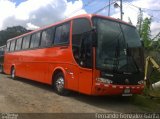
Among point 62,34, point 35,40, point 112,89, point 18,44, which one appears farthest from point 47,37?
point 18,44

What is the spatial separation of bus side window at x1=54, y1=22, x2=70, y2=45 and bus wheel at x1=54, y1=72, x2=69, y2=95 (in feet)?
4.73

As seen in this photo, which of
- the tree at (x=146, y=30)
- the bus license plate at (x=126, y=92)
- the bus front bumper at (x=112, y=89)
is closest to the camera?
the bus front bumper at (x=112, y=89)

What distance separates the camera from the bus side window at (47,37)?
555 inches

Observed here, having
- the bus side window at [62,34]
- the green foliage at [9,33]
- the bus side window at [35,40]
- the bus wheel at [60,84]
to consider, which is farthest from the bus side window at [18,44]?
the green foliage at [9,33]

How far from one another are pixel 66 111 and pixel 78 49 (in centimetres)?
293

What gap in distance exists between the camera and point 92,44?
1031cm

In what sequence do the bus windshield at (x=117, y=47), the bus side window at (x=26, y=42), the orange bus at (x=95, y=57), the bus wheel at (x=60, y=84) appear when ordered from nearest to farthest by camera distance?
the orange bus at (x=95, y=57)
the bus windshield at (x=117, y=47)
the bus wheel at (x=60, y=84)
the bus side window at (x=26, y=42)

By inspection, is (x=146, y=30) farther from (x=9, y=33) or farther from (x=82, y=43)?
(x=9, y=33)

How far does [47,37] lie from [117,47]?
4808mm

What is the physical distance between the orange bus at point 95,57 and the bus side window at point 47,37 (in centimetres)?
12

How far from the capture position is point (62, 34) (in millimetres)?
12938

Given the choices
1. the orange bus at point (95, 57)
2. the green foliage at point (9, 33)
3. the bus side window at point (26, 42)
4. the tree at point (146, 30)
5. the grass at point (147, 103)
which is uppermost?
the green foliage at point (9, 33)

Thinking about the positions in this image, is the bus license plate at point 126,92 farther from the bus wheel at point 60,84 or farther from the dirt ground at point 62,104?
the bus wheel at point 60,84

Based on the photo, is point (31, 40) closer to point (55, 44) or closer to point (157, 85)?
point (55, 44)
